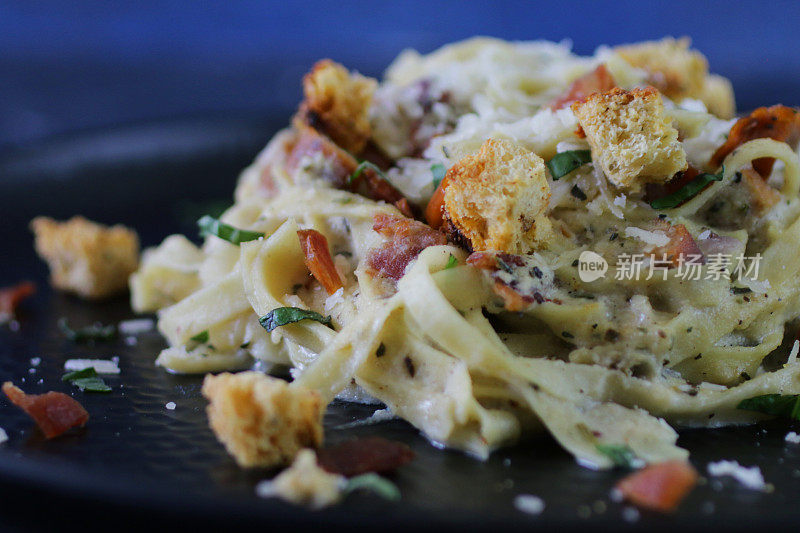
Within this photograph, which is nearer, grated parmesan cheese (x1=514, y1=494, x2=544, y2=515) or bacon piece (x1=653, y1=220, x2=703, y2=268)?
grated parmesan cheese (x1=514, y1=494, x2=544, y2=515)

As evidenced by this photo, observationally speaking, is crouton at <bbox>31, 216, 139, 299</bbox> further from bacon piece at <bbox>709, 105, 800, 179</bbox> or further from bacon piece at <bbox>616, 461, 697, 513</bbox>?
bacon piece at <bbox>616, 461, 697, 513</bbox>

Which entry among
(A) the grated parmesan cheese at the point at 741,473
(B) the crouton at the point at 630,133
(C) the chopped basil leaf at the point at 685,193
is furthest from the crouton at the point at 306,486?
(C) the chopped basil leaf at the point at 685,193

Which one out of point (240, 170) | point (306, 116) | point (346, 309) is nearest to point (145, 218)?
point (240, 170)

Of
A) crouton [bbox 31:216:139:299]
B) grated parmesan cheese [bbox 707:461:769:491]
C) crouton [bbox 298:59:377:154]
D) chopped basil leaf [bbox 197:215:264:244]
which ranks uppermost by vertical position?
crouton [bbox 298:59:377:154]

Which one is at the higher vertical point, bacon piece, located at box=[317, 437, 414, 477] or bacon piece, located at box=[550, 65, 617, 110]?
bacon piece, located at box=[550, 65, 617, 110]

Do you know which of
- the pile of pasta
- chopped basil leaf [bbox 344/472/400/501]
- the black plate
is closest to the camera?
the black plate

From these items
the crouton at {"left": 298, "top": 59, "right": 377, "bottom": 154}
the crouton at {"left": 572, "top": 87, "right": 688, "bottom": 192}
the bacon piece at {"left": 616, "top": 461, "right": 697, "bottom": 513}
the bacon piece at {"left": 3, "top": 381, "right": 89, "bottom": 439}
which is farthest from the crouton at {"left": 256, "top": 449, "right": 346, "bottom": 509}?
the crouton at {"left": 298, "top": 59, "right": 377, "bottom": 154}

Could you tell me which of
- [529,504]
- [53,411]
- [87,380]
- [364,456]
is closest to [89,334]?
[87,380]

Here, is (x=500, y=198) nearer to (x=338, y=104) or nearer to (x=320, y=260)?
(x=320, y=260)
